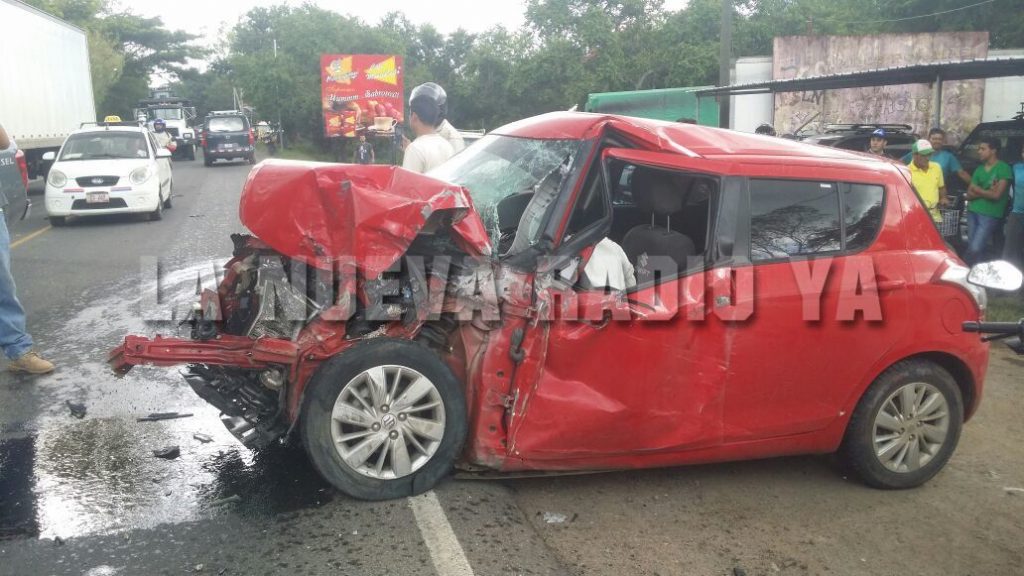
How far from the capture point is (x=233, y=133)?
3238 cm

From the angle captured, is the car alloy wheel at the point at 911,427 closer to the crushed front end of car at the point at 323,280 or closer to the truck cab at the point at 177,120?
the crushed front end of car at the point at 323,280

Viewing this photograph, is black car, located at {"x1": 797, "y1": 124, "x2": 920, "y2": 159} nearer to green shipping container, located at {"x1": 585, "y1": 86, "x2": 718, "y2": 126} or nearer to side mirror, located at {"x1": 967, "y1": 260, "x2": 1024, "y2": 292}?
green shipping container, located at {"x1": 585, "y1": 86, "x2": 718, "y2": 126}

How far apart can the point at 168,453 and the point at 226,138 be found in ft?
96.8

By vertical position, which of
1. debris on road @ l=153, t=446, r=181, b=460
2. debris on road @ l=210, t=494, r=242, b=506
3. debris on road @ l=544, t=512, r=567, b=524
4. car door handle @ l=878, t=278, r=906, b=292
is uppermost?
car door handle @ l=878, t=278, r=906, b=292

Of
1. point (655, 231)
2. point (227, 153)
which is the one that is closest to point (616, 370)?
point (655, 231)

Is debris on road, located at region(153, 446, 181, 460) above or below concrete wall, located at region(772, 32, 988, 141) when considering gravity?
below

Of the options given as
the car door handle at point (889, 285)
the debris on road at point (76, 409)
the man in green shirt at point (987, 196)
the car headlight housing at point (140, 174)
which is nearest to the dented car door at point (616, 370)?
the car door handle at point (889, 285)

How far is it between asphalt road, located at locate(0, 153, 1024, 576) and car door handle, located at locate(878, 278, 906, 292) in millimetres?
1078

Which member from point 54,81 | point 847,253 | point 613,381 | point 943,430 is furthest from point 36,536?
point 54,81

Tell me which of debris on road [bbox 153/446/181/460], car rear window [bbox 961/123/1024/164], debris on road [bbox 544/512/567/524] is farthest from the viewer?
car rear window [bbox 961/123/1024/164]

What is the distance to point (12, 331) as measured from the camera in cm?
602

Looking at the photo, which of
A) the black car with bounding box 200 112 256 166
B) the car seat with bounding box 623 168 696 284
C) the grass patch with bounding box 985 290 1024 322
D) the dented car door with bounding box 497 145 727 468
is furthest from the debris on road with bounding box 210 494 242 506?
the black car with bounding box 200 112 256 166

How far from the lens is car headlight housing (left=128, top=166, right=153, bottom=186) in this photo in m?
14.5

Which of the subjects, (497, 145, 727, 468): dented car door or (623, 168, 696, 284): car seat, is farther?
(623, 168, 696, 284): car seat
